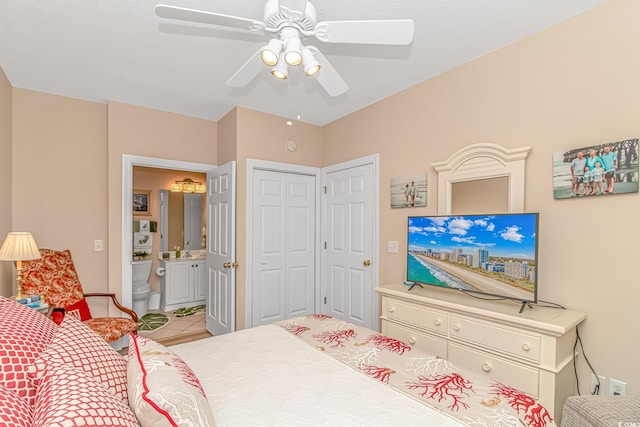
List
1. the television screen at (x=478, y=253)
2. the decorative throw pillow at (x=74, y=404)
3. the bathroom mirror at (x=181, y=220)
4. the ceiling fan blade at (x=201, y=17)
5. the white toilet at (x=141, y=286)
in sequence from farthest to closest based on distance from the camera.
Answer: the bathroom mirror at (x=181, y=220) < the white toilet at (x=141, y=286) < the television screen at (x=478, y=253) < the ceiling fan blade at (x=201, y=17) < the decorative throw pillow at (x=74, y=404)

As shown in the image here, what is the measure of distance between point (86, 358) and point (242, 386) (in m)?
0.59

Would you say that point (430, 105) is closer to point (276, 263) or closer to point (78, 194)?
point (276, 263)

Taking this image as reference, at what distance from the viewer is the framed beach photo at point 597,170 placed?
1749 mm

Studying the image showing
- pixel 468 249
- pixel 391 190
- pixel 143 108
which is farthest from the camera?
pixel 143 108

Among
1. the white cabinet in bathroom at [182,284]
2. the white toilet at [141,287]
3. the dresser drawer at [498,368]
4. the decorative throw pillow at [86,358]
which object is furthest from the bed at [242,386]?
the white cabinet in bathroom at [182,284]

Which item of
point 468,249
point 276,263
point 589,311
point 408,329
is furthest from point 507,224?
point 276,263

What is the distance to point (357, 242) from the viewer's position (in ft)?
11.6

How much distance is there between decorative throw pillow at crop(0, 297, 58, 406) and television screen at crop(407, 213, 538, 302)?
2.36 meters

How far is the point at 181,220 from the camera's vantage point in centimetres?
557

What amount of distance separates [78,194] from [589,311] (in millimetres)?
4467

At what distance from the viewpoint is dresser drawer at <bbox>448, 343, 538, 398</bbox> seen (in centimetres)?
178

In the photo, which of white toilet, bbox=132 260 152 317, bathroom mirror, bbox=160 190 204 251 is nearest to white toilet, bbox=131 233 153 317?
white toilet, bbox=132 260 152 317

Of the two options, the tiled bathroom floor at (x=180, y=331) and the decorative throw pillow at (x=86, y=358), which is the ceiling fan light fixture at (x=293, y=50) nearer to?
the decorative throw pillow at (x=86, y=358)

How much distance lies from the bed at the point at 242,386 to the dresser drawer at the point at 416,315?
0.66 meters
